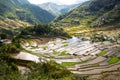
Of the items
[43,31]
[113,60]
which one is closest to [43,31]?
[43,31]

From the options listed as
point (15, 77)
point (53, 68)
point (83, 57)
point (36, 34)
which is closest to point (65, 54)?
point (83, 57)

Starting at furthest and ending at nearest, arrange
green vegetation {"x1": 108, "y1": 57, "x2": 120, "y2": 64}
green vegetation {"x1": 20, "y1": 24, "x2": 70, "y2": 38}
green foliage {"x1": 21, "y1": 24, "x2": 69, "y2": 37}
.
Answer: green foliage {"x1": 21, "y1": 24, "x2": 69, "y2": 37}, green vegetation {"x1": 20, "y1": 24, "x2": 70, "y2": 38}, green vegetation {"x1": 108, "y1": 57, "x2": 120, "y2": 64}

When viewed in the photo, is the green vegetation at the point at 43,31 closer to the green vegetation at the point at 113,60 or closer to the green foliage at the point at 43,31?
the green foliage at the point at 43,31

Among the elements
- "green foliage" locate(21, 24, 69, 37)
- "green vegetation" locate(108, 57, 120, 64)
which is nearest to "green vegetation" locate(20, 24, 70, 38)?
"green foliage" locate(21, 24, 69, 37)

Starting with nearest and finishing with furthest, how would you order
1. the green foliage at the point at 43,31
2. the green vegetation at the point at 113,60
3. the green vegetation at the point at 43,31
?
the green vegetation at the point at 113,60 < the green vegetation at the point at 43,31 < the green foliage at the point at 43,31

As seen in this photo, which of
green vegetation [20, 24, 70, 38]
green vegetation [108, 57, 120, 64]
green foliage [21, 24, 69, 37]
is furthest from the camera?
green foliage [21, 24, 69, 37]

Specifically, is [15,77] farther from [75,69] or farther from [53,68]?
[75,69]

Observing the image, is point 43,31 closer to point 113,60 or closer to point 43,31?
point 43,31

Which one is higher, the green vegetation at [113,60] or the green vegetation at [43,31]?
the green vegetation at [43,31]

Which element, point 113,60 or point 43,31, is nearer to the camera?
point 113,60

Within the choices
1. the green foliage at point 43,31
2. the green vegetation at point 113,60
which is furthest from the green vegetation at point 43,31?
the green vegetation at point 113,60

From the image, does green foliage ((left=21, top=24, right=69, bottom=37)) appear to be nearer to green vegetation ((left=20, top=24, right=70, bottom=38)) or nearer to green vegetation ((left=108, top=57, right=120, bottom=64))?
green vegetation ((left=20, top=24, right=70, bottom=38))

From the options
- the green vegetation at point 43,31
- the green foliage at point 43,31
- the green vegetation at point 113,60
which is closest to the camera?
the green vegetation at point 113,60
